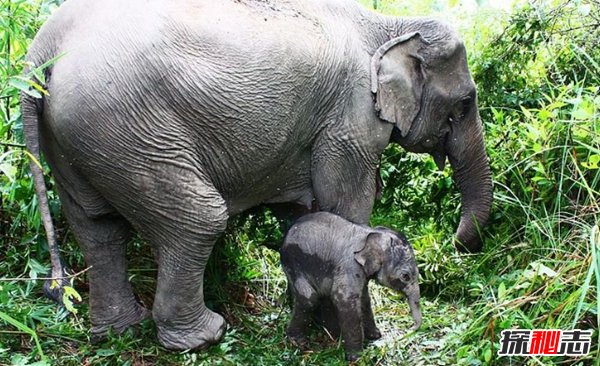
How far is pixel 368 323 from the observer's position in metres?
4.06

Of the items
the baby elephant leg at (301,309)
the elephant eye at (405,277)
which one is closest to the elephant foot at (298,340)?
the baby elephant leg at (301,309)

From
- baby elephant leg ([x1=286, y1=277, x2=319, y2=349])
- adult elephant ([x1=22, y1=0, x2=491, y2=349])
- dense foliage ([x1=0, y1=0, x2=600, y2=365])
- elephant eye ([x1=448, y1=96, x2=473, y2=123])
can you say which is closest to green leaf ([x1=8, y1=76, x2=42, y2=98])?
dense foliage ([x1=0, y1=0, x2=600, y2=365])

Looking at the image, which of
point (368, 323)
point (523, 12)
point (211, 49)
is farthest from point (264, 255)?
point (523, 12)

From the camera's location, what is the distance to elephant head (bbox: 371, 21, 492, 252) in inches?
157

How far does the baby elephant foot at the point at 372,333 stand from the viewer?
4082 mm

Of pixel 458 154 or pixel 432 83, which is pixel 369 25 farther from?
pixel 458 154

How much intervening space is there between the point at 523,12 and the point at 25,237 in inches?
128

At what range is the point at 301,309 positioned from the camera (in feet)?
12.8

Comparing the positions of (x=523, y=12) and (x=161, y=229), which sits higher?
(x=523, y=12)

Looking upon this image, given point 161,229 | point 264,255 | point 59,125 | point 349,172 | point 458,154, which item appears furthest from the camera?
point 264,255

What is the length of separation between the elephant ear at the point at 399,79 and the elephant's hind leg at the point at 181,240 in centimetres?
94

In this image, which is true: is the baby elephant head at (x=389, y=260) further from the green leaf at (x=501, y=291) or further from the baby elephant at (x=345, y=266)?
the green leaf at (x=501, y=291)

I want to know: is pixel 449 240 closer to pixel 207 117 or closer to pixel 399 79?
pixel 399 79

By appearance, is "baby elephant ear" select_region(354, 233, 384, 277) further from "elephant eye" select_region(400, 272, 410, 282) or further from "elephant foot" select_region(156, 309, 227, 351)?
"elephant foot" select_region(156, 309, 227, 351)
